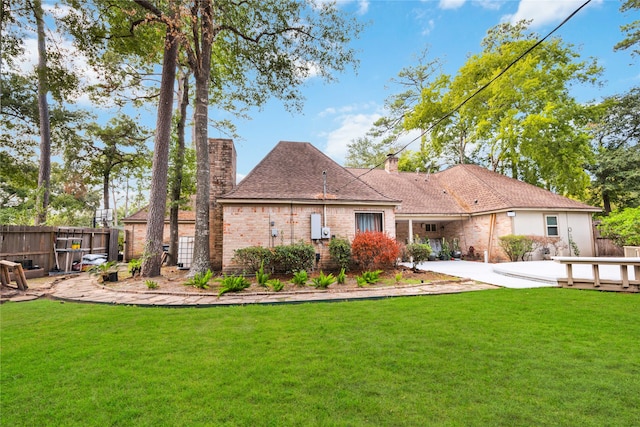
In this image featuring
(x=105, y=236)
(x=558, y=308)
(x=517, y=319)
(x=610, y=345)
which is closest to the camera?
(x=610, y=345)

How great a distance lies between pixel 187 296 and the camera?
675cm

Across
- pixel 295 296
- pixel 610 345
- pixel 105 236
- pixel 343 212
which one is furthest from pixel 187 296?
pixel 105 236

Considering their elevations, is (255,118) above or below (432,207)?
above

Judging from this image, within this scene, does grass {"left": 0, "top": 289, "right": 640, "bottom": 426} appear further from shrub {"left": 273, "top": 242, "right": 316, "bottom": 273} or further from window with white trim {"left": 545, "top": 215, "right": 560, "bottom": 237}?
window with white trim {"left": 545, "top": 215, "right": 560, "bottom": 237}

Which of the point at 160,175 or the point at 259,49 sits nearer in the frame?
the point at 160,175

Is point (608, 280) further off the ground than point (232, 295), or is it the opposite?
point (608, 280)

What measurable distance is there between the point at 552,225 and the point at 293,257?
1361 cm

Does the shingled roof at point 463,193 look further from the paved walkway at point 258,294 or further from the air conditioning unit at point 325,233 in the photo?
the paved walkway at point 258,294

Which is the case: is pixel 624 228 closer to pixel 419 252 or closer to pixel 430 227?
pixel 430 227

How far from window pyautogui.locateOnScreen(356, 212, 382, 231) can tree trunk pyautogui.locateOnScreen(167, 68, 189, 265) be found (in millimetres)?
7949

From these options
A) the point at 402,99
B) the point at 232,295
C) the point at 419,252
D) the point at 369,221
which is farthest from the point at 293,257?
the point at 402,99

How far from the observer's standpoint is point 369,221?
11547 mm

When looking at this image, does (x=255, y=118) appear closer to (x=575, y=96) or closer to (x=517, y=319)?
(x=517, y=319)

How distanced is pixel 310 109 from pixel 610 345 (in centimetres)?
1160
